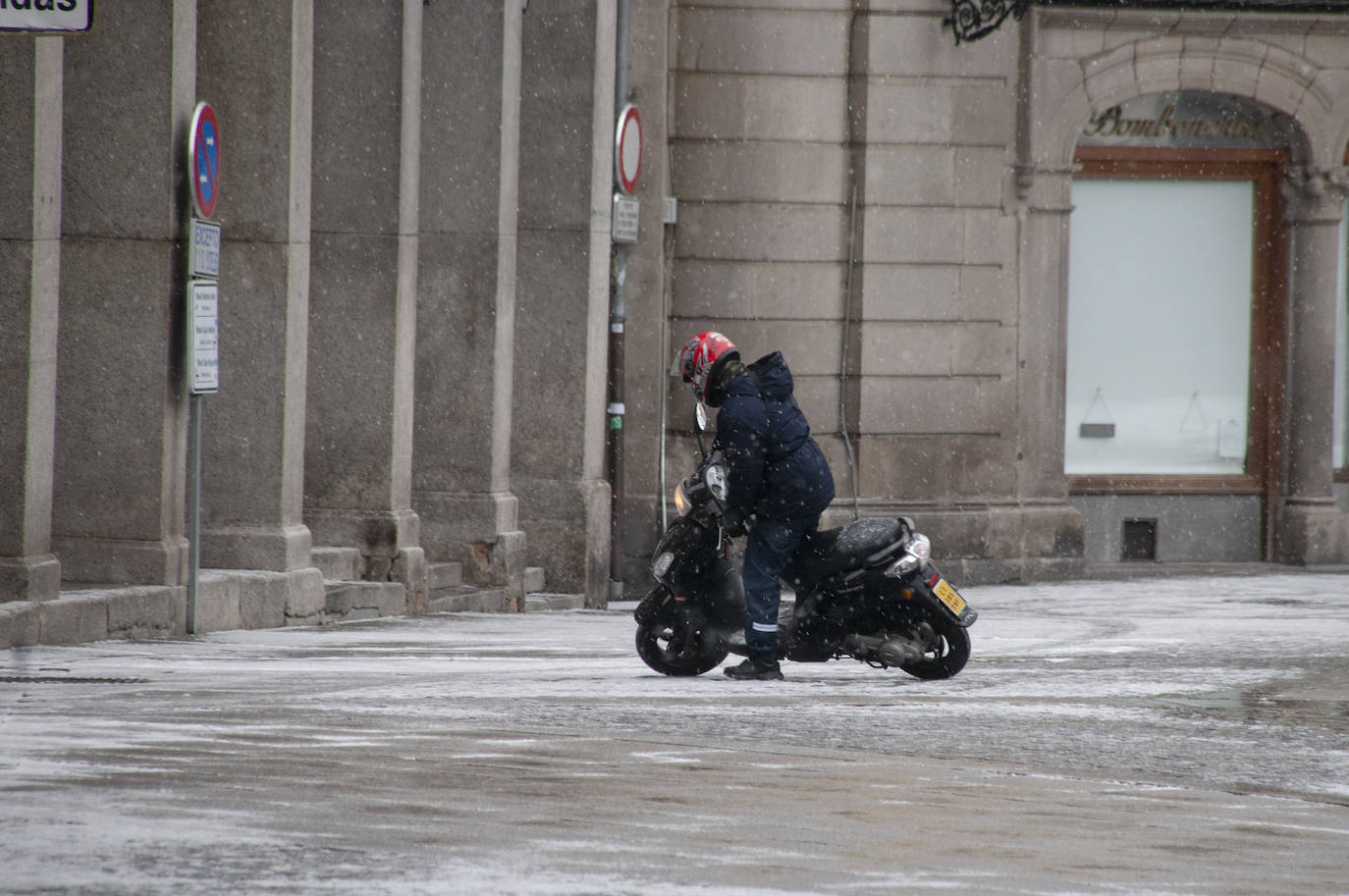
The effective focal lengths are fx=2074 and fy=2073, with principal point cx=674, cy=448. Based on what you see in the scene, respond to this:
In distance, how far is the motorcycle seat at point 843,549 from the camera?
9.11m

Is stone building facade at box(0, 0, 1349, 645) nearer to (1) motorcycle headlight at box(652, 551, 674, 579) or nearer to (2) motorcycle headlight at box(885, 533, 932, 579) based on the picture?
(1) motorcycle headlight at box(652, 551, 674, 579)

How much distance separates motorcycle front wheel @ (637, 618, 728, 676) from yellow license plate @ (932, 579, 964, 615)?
102 centimetres

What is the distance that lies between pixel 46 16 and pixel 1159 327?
41.6ft

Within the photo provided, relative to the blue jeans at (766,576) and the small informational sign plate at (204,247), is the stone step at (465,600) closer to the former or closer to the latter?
the small informational sign plate at (204,247)

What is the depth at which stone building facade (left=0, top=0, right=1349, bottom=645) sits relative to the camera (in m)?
11.1

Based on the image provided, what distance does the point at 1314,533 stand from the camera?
1803 cm

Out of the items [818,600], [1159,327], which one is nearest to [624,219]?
[1159,327]

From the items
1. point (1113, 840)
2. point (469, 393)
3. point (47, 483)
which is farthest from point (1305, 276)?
point (1113, 840)

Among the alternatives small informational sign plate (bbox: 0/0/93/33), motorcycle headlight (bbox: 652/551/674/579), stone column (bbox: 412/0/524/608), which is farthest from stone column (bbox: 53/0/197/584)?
stone column (bbox: 412/0/524/608)

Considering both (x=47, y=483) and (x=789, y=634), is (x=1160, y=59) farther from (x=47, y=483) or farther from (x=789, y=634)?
(x=47, y=483)

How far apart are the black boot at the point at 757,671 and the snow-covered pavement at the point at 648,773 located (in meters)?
0.18

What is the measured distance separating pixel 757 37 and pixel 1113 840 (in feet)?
40.5

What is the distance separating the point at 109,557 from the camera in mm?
11109

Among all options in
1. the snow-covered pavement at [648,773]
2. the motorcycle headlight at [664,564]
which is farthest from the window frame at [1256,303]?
the motorcycle headlight at [664,564]
